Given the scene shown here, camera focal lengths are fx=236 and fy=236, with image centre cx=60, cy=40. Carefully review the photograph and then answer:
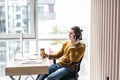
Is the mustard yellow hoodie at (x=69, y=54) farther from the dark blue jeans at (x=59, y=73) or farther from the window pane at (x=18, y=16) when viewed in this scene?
the window pane at (x=18, y=16)

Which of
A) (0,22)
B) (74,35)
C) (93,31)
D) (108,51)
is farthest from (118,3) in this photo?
(0,22)

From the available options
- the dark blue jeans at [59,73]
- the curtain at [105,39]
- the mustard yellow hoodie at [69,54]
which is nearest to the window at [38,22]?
the curtain at [105,39]

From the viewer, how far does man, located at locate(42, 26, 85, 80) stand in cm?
342

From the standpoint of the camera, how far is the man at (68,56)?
342 centimetres

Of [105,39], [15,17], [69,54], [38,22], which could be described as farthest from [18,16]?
[105,39]

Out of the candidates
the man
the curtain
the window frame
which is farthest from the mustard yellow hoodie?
the window frame

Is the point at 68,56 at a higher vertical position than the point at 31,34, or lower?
lower

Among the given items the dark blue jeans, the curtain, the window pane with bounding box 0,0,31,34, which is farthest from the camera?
A: the window pane with bounding box 0,0,31,34

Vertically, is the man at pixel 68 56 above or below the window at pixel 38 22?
below

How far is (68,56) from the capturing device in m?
3.69

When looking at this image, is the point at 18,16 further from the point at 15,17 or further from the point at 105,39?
the point at 105,39

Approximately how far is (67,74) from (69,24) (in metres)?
1.35

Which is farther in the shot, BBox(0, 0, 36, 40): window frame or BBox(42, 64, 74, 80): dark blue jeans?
BBox(0, 0, 36, 40): window frame

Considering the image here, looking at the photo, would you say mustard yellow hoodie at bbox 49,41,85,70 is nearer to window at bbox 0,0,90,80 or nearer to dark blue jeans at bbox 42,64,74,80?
dark blue jeans at bbox 42,64,74,80
